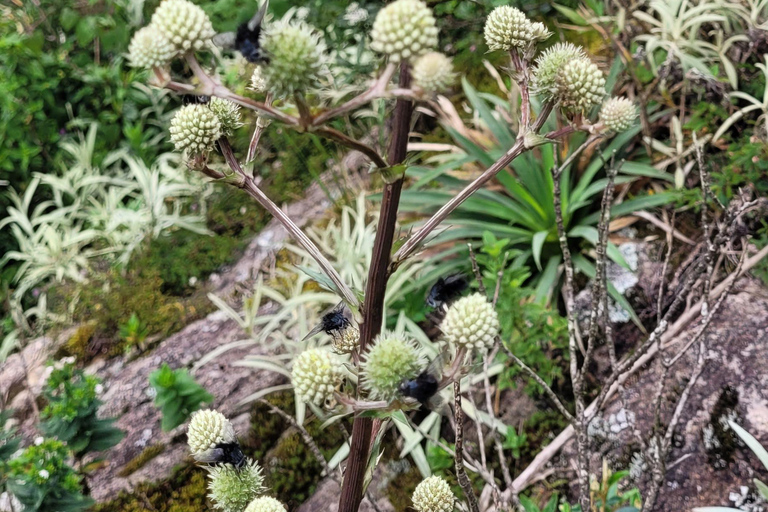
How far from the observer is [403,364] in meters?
0.69

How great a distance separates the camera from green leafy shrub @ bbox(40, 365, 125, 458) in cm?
150

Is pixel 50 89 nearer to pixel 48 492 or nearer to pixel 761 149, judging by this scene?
pixel 48 492

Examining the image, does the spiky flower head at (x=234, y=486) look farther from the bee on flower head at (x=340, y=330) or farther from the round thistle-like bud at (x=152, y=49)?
the round thistle-like bud at (x=152, y=49)

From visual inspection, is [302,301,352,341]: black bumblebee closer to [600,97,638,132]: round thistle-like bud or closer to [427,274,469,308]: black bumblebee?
[427,274,469,308]: black bumblebee

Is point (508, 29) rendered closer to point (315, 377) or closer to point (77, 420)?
point (315, 377)

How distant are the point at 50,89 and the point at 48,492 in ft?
10.5

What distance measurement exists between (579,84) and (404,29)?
39 cm

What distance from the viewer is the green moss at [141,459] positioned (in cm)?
191

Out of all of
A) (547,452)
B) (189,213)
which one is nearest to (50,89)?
(189,213)

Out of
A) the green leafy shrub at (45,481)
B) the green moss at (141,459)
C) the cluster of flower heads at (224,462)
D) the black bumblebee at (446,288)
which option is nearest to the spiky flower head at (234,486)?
the cluster of flower heads at (224,462)

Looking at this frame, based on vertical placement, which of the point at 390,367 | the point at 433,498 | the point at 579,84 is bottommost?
the point at 433,498

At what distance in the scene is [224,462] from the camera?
88 centimetres

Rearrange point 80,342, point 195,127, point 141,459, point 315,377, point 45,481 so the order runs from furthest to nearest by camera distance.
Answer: point 80,342
point 141,459
point 45,481
point 195,127
point 315,377

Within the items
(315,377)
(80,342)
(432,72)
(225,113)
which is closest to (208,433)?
(315,377)
